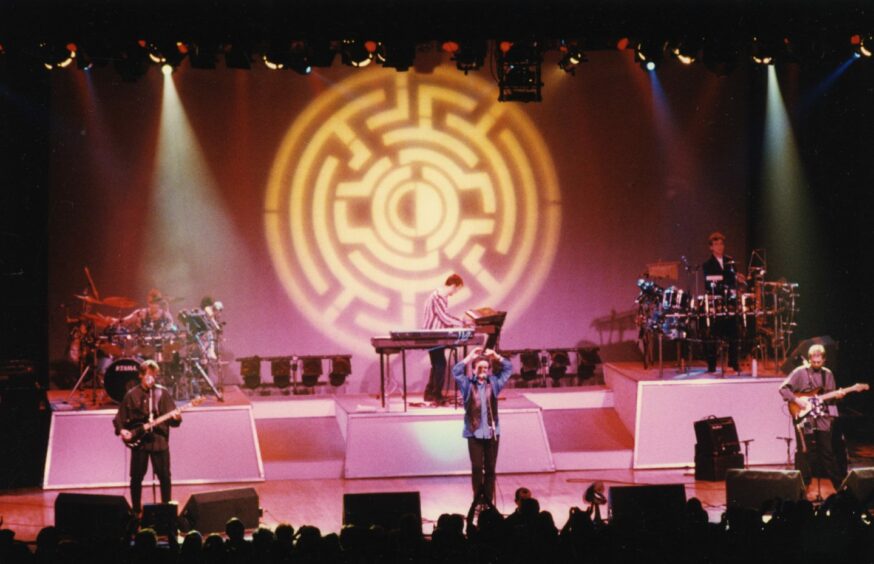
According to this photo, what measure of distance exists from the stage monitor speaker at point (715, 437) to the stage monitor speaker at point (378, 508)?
5.31 m

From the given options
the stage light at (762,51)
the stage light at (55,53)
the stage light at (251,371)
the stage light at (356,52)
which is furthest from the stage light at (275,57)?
the stage light at (251,371)

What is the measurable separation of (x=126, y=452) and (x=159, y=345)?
5.01 ft

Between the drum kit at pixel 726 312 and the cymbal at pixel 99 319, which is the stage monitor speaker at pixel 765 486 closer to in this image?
the drum kit at pixel 726 312

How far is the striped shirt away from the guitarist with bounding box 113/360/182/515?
168 inches

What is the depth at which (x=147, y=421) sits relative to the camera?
1147 cm

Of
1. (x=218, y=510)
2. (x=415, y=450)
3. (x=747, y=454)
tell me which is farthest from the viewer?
(x=747, y=454)

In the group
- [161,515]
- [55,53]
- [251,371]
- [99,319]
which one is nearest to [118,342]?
[99,319]

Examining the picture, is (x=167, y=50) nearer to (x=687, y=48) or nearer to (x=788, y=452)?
(x=687, y=48)

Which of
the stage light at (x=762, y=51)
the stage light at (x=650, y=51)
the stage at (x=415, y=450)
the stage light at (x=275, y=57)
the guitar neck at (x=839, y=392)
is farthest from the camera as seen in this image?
the stage at (x=415, y=450)

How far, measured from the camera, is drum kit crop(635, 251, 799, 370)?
14.9 meters

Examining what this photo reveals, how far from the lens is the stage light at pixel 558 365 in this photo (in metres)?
16.9

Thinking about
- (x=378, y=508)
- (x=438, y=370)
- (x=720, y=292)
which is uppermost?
(x=720, y=292)

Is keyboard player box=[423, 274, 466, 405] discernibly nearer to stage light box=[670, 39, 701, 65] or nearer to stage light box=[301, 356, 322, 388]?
stage light box=[301, 356, 322, 388]

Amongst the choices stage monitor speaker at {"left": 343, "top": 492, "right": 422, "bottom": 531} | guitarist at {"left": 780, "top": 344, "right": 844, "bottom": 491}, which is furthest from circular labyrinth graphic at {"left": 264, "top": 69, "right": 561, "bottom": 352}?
stage monitor speaker at {"left": 343, "top": 492, "right": 422, "bottom": 531}
